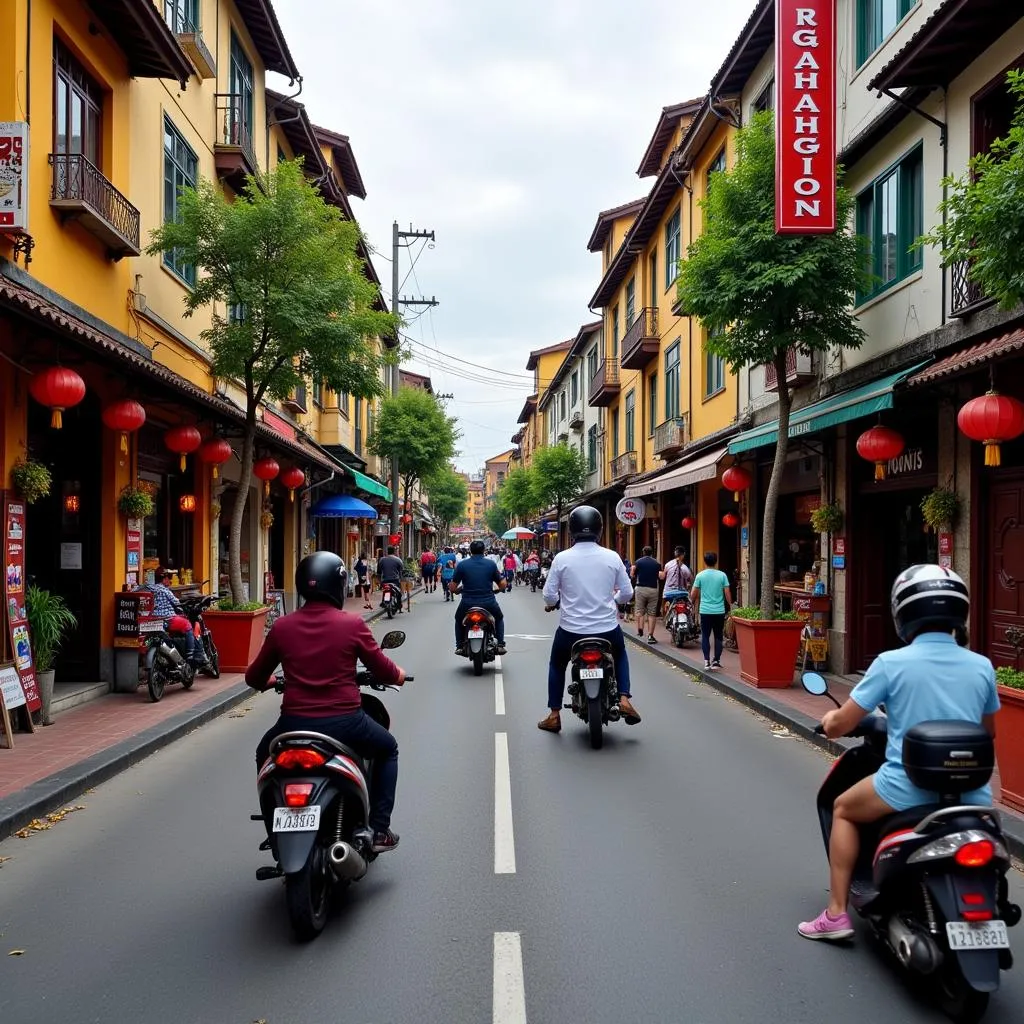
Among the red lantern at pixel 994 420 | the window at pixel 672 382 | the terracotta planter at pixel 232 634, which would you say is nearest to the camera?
the red lantern at pixel 994 420

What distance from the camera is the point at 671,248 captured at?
79.3 ft

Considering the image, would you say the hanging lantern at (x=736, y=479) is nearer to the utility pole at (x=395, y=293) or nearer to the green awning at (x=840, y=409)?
the green awning at (x=840, y=409)

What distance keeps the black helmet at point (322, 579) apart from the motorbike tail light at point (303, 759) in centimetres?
79

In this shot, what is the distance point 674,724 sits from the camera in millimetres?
9398

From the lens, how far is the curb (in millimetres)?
5477

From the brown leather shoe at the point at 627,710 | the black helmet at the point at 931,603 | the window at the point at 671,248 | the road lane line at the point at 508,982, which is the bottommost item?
the road lane line at the point at 508,982

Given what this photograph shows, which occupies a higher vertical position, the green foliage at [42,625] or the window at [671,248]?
the window at [671,248]

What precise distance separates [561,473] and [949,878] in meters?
40.7

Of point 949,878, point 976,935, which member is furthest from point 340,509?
point 976,935

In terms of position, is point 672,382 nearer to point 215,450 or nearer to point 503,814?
point 215,450

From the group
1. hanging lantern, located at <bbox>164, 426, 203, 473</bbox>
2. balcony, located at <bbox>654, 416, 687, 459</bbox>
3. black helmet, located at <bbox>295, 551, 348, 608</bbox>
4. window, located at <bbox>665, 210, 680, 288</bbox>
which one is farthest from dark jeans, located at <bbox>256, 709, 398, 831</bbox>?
window, located at <bbox>665, 210, 680, 288</bbox>

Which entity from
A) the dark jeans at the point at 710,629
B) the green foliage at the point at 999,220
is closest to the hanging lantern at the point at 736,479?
the dark jeans at the point at 710,629

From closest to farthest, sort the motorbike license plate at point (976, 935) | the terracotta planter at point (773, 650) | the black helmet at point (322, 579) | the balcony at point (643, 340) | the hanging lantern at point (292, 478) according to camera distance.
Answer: the motorbike license plate at point (976, 935)
the black helmet at point (322, 579)
the terracotta planter at point (773, 650)
the hanging lantern at point (292, 478)
the balcony at point (643, 340)

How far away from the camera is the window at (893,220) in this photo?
1110 centimetres
